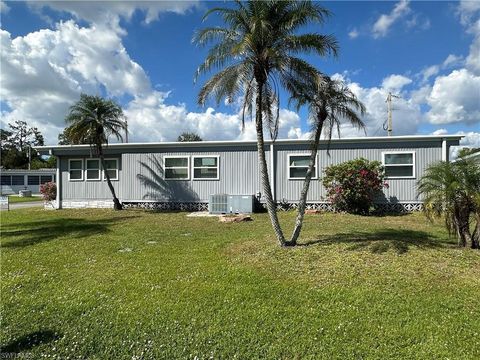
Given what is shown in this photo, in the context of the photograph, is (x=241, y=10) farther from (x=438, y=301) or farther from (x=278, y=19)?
(x=438, y=301)

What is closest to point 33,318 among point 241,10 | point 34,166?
point 241,10

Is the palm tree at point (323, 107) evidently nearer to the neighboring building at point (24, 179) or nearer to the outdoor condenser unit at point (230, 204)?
the outdoor condenser unit at point (230, 204)

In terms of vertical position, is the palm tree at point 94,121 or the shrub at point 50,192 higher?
the palm tree at point 94,121

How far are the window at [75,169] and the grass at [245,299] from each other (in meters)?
9.67

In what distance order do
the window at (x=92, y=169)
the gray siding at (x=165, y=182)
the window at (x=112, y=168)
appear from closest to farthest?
1. the gray siding at (x=165, y=182)
2. the window at (x=112, y=168)
3. the window at (x=92, y=169)

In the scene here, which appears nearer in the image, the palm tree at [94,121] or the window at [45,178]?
the palm tree at [94,121]

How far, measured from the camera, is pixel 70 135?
1521cm

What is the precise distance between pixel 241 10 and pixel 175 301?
5.39 metres

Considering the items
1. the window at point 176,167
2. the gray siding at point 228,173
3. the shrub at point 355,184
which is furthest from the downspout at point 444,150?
the window at point 176,167

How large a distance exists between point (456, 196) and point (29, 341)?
24.3ft

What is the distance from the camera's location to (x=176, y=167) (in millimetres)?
16078

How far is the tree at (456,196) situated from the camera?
6.67 meters

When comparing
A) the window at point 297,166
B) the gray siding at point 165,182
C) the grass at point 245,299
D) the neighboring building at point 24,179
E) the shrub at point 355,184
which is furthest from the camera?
the neighboring building at point 24,179

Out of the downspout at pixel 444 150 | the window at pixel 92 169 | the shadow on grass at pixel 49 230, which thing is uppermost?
the downspout at pixel 444 150
